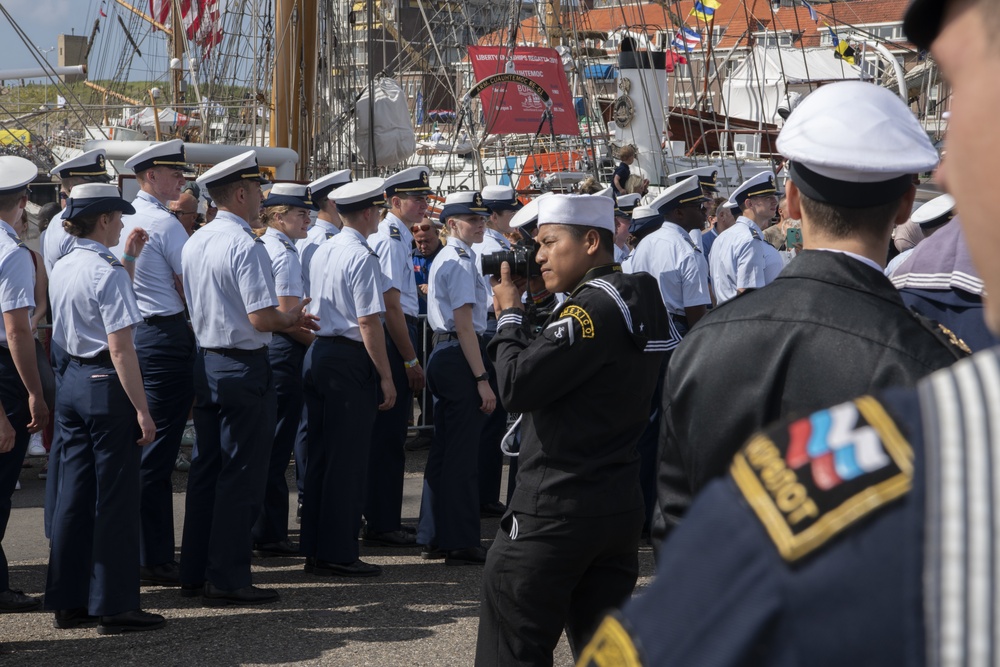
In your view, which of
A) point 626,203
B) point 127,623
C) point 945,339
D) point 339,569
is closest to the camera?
point 945,339

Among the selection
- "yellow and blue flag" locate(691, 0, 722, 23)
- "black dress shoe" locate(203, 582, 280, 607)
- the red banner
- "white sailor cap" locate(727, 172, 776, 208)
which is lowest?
"black dress shoe" locate(203, 582, 280, 607)

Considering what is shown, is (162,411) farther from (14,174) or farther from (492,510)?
(492,510)

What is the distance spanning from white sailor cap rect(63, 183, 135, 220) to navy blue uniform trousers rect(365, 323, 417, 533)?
2156 mm

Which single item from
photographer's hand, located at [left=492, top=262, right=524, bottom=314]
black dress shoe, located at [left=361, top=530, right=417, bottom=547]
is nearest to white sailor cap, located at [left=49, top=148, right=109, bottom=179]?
black dress shoe, located at [left=361, top=530, right=417, bottom=547]

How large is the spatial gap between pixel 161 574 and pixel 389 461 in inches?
61.9

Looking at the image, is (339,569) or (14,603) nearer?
(14,603)

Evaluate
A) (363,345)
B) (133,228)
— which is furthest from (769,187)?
(133,228)

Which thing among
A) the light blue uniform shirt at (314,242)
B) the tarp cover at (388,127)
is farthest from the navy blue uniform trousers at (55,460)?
the tarp cover at (388,127)

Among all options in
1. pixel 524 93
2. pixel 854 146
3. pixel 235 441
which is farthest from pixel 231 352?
pixel 524 93

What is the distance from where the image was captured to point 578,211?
3.58 meters

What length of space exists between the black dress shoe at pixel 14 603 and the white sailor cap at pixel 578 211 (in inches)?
131

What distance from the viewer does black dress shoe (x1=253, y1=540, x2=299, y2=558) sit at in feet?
21.4

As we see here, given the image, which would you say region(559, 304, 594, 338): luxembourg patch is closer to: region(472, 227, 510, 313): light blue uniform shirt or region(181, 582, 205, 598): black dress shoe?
region(181, 582, 205, 598): black dress shoe

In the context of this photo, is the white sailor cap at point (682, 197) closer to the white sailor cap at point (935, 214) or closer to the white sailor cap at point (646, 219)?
the white sailor cap at point (646, 219)
